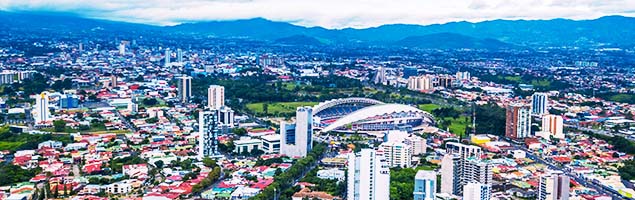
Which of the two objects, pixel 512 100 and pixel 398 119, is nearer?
pixel 398 119

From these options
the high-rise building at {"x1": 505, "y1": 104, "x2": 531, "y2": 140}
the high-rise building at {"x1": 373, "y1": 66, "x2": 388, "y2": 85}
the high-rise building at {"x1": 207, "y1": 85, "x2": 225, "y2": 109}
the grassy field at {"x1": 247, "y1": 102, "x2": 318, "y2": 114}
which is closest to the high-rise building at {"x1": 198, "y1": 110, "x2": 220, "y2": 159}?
the high-rise building at {"x1": 505, "y1": 104, "x2": 531, "y2": 140}

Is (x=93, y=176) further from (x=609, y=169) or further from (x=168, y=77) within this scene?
(x=168, y=77)

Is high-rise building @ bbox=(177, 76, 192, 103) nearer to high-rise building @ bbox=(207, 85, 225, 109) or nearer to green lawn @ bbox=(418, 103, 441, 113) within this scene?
high-rise building @ bbox=(207, 85, 225, 109)

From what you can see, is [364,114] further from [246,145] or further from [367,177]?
[367,177]

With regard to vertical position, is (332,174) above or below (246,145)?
below

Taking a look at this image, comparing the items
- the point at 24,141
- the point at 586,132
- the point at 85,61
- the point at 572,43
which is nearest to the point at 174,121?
the point at 24,141

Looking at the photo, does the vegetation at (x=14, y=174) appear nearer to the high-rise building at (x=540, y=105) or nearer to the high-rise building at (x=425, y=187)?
the high-rise building at (x=425, y=187)

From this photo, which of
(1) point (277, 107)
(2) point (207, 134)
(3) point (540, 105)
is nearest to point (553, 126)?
(3) point (540, 105)
